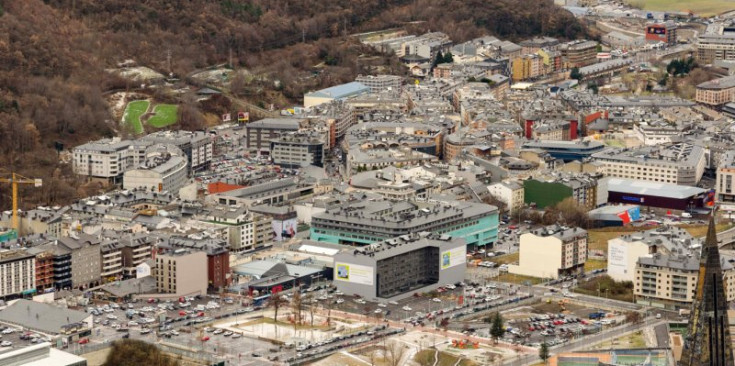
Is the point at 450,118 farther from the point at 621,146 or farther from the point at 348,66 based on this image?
the point at 348,66

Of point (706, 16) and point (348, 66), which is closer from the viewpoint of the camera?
point (348, 66)

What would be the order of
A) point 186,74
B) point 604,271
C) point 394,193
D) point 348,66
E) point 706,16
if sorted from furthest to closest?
point 706,16, point 348,66, point 186,74, point 394,193, point 604,271

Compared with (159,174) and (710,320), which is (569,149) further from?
(710,320)

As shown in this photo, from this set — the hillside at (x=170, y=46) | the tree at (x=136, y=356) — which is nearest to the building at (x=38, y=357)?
the tree at (x=136, y=356)

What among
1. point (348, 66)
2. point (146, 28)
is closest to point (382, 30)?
point (348, 66)

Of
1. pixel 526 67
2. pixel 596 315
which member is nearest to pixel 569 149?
pixel 596 315

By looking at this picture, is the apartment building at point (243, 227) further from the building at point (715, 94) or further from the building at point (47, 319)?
the building at point (715, 94)

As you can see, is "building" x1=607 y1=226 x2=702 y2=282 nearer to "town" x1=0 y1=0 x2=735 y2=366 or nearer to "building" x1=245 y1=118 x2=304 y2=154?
"town" x1=0 y1=0 x2=735 y2=366
